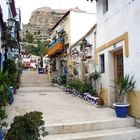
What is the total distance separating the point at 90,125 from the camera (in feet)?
27.3

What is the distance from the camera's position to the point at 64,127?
26.5ft

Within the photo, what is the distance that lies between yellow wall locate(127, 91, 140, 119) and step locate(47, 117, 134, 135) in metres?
0.26

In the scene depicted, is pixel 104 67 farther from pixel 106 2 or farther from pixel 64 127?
pixel 64 127

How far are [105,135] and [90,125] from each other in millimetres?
706

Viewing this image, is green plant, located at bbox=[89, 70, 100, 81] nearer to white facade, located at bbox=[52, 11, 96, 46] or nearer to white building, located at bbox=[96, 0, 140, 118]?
white building, located at bbox=[96, 0, 140, 118]

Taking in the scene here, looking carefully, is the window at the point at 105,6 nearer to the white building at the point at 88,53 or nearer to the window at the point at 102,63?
the white building at the point at 88,53

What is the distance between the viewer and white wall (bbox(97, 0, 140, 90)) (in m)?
8.60

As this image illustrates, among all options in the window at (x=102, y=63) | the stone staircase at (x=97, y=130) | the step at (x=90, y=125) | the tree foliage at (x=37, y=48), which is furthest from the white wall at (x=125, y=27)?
the tree foliage at (x=37, y=48)

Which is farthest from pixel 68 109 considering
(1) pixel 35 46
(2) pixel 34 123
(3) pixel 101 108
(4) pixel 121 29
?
(1) pixel 35 46

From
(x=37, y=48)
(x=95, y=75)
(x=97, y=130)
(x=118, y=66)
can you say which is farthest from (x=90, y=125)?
(x=37, y=48)

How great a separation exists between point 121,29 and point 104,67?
270cm

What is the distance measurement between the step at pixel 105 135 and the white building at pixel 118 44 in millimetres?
804

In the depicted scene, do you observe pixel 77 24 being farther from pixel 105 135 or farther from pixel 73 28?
pixel 105 135

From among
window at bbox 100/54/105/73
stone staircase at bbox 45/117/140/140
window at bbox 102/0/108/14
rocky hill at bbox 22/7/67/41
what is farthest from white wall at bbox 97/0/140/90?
rocky hill at bbox 22/7/67/41
